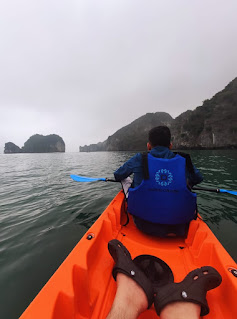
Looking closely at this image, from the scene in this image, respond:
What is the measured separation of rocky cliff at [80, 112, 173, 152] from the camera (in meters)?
115

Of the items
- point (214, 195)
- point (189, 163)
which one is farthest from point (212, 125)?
point (189, 163)

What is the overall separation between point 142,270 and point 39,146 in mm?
212053

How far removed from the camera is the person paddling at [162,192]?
2.31 meters

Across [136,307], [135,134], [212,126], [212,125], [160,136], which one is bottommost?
[136,307]

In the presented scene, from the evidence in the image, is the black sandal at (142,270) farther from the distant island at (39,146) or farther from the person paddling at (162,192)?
the distant island at (39,146)

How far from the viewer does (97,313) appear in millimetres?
1511

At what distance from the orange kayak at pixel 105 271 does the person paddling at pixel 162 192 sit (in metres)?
0.26

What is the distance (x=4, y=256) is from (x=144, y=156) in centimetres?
351

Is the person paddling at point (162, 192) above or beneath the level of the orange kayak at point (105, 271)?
above

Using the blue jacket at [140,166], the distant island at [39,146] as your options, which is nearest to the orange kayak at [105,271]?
the blue jacket at [140,166]

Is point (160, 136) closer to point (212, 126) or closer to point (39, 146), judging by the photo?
point (212, 126)

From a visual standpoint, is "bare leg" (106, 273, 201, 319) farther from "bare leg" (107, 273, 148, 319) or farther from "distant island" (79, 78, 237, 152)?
"distant island" (79, 78, 237, 152)

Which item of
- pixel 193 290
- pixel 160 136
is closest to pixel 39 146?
pixel 160 136

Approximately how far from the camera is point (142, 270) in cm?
184
